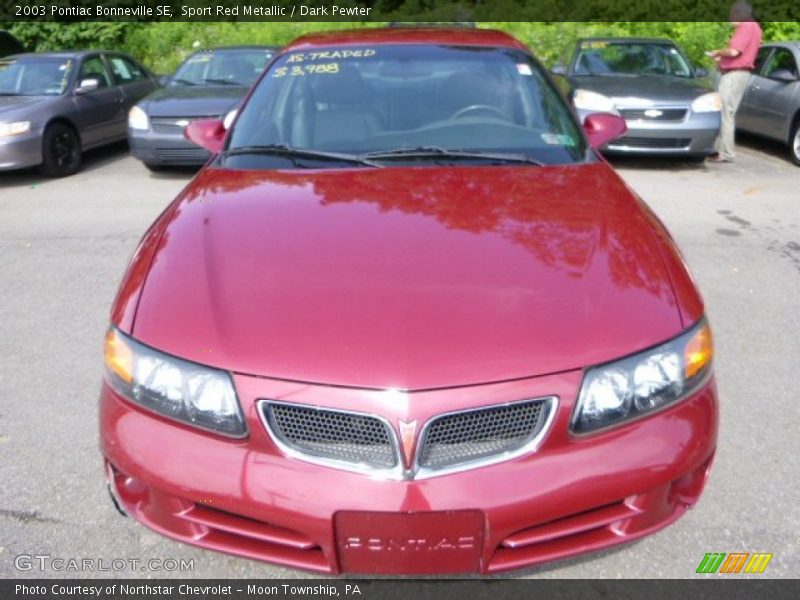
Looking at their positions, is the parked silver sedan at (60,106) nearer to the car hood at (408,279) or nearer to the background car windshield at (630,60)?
the background car windshield at (630,60)

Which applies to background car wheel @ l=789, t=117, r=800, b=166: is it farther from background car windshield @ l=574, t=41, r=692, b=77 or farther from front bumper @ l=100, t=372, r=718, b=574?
front bumper @ l=100, t=372, r=718, b=574

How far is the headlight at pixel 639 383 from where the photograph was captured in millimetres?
2096

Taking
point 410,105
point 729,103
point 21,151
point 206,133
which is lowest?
point 21,151

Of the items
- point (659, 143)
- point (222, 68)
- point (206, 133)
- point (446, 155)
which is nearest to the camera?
point (446, 155)

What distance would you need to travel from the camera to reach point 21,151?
8664 mm

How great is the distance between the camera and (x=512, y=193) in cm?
288

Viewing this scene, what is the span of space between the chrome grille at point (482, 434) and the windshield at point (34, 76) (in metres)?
8.96

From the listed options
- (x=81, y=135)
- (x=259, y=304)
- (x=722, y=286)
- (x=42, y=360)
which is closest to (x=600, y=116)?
(x=722, y=286)

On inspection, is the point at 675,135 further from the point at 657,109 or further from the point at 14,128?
the point at 14,128

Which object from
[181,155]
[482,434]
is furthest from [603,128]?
[181,155]

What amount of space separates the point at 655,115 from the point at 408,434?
25.3 ft

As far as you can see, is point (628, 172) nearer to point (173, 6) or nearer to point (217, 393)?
point (217, 393)

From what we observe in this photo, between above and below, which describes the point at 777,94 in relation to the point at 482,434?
below

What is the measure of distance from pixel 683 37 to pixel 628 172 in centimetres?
763
